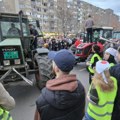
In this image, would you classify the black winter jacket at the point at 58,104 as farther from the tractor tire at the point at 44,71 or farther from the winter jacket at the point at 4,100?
the tractor tire at the point at 44,71

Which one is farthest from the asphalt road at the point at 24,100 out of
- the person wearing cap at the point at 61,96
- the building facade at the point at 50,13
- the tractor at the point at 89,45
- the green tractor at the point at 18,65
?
the building facade at the point at 50,13

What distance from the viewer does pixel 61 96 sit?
202 cm

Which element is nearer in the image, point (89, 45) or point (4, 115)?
point (4, 115)

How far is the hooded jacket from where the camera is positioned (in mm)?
2018

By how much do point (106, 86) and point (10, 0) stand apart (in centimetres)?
6149

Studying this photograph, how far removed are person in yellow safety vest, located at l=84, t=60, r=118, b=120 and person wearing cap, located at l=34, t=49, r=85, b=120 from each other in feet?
1.55

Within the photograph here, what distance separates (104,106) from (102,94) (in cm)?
16

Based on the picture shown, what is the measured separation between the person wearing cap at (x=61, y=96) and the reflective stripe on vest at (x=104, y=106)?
1.63 feet

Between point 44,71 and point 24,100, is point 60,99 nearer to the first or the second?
point 44,71

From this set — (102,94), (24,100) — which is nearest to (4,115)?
(102,94)

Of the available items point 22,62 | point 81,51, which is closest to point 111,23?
point 81,51

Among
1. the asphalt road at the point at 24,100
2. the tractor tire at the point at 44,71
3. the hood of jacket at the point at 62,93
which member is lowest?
the asphalt road at the point at 24,100

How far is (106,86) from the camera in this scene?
2.63 metres

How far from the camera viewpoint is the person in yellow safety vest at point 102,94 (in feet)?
8.67
